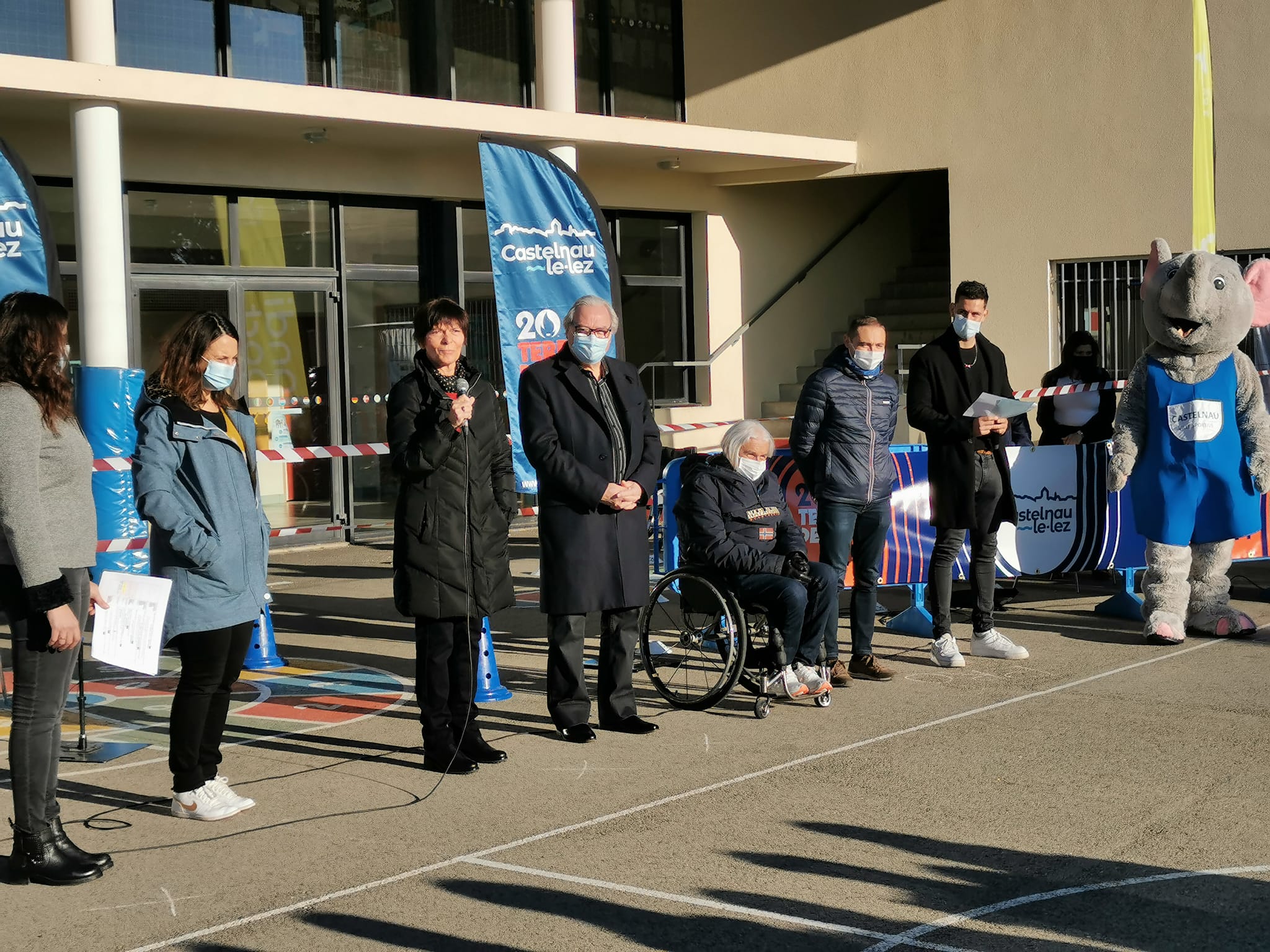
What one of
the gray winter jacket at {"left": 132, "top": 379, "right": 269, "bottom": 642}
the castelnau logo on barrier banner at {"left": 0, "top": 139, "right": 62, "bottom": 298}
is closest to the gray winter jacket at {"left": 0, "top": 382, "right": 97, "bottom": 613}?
the gray winter jacket at {"left": 132, "top": 379, "right": 269, "bottom": 642}

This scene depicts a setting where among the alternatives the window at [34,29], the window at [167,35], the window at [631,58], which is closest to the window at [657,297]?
the window at [631,58]

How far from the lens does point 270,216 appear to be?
15.0 meters

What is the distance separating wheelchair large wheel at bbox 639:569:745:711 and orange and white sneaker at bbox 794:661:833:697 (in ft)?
1.12

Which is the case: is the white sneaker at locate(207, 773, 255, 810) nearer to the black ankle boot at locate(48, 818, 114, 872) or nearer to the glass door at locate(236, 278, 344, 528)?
the black ankle boot at locate(48, 818, 114, 872)

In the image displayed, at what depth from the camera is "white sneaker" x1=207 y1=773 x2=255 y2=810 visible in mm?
5914

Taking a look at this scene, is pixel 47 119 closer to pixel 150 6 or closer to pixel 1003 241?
pixel 150 6

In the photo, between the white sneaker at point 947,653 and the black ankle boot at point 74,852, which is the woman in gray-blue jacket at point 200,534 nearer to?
the black ankle boot at point 74,852

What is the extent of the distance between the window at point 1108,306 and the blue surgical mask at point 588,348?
30.1ft

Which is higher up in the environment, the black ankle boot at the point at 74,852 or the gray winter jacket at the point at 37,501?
the gray winter jacket at the point at 37,501

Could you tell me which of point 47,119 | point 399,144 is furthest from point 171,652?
point 399,144

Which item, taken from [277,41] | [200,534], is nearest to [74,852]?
[200,534]

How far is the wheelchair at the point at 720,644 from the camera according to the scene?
24.2 ft

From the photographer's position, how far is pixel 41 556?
4.93 metres

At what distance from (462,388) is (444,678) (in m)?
1.24
